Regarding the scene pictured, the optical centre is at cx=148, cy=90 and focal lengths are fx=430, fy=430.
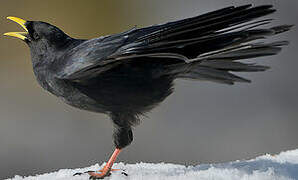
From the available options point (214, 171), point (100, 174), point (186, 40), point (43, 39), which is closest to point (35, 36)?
point (43, 39)

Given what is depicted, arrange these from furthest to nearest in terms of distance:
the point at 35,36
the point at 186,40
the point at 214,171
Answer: the point at 35,36 → the point at 214,171 → the point at 186,40

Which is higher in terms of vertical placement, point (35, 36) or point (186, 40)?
point (35, 36)

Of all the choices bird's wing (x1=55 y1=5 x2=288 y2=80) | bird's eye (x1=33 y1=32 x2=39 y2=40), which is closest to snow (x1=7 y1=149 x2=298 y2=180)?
bird's wing (x1=55 y1=5 x2=288 y2=80)

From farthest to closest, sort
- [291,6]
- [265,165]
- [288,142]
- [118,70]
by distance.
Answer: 1. [291,6]
2. [288,142]
3. [265,165]
4. [118,70]

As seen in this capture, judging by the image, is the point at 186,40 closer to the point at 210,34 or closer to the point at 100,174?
the point at 210,34

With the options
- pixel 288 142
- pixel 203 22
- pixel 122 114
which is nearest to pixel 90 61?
pixel 122 114

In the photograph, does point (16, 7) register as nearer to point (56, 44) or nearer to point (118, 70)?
point (56, 44)
